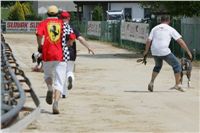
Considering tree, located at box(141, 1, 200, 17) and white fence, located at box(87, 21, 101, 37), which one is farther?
white fence, located at box(87, 21, 101, 37)

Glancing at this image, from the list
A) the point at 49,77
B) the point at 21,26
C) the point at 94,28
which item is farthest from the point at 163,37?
the point at 21,26

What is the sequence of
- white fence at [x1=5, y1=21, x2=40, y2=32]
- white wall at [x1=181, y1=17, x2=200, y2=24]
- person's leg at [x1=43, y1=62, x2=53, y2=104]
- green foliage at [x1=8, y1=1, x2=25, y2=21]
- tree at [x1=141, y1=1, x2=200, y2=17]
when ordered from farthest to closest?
1. green foliage at [x1=8, y1=1, x2=25, y2=21]
2. white fence at [x1=5, y1=21, x2=40, y2=32]
3. white wall at [x1=181, y1=17, x2=200, y2=24]
4. tree at [x1=141, y1=1, x2=200, y2=17]
5. person's leg at [x1=43, y1=62, x2=53, y2=104]

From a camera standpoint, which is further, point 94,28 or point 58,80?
point 94,28

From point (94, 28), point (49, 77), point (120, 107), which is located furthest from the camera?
point (94, 28)

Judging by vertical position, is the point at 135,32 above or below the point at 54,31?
below

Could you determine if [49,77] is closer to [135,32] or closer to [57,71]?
[57,71]

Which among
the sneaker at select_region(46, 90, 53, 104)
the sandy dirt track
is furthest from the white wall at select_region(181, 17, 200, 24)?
the sneaker at select_region(46, 90, 53, 104)

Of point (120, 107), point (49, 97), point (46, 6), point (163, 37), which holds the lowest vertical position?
point (120, 107)

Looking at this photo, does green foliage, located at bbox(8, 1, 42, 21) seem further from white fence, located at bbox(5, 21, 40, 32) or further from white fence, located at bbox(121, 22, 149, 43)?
white fence, located at bbox(121, 22, 149, 43)

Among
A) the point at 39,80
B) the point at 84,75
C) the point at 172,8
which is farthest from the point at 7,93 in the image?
the point at 172,8

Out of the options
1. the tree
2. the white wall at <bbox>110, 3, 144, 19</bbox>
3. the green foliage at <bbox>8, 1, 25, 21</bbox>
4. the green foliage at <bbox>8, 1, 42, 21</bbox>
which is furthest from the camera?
the green foliage at <bbox>8, 1, 42, 21</bbox>

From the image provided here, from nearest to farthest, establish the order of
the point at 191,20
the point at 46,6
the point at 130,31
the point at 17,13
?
the point at 191,20, the point at 130,31, the point at 17,13, the point at 46,6

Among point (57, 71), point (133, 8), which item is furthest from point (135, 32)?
point (133, 8)

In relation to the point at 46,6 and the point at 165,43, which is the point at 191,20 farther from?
the point at 46,6
